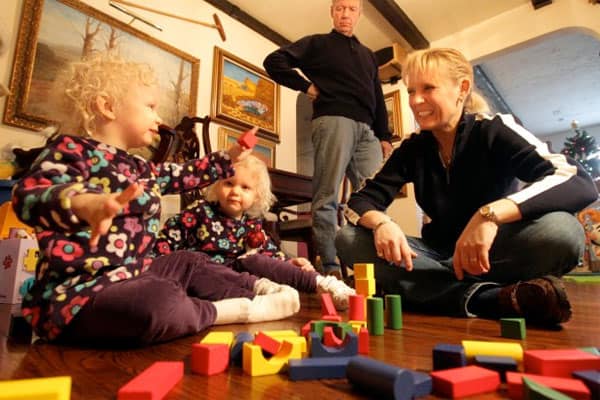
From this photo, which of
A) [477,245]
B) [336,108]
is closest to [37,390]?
[477,245]

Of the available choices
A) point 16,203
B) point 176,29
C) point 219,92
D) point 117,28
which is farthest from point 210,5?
A: point 16,203

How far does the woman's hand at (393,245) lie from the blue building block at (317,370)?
0.50m

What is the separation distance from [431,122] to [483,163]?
7.1 inches

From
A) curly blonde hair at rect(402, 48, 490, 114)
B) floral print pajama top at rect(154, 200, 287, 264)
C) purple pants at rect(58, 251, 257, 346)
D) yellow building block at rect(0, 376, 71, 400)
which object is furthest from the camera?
floral print pajama top at rect(154, 200, 287, 264)

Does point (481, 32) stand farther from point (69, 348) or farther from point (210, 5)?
point (69, 348)

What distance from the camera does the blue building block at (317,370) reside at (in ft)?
1.46

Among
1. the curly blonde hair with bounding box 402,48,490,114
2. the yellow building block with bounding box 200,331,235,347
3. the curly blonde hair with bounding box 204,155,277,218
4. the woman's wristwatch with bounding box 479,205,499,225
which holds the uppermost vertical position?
the curly blonde hair with bounding box 402,48,490,114

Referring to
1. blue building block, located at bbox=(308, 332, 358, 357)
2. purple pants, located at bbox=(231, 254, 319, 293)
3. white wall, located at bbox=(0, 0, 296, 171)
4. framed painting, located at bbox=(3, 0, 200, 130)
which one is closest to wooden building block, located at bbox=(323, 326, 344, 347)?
blue building block, located at bbox=(308, 332, 358, 357)

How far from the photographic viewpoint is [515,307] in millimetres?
792

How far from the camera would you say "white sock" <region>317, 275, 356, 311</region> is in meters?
1.05

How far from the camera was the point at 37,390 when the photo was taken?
31cm

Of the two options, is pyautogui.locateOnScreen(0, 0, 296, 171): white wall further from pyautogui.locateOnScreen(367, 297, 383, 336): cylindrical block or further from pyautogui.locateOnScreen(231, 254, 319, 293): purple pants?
pyautogui.locateOnScreen(367, 297, 383, 336): cylindrical block

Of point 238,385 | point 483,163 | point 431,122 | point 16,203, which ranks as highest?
point 431,122

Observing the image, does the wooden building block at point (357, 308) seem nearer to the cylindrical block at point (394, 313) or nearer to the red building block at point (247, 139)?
the cylindrical block at point (394, 313)
